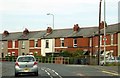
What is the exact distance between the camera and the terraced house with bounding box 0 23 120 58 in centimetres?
7469

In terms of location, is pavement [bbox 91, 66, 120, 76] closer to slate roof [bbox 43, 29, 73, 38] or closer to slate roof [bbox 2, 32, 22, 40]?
slate roof [bbox 43, 29, 73, 38]

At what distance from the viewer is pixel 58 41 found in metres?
91.4

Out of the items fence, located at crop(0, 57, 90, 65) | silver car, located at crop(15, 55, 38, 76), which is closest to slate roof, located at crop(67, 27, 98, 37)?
fence, located at crop(0, 57, 90, 65)

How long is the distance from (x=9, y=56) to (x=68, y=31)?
15934mm

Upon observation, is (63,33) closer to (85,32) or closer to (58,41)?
(58,41)

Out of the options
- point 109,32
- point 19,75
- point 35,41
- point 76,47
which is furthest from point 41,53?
point 19,75

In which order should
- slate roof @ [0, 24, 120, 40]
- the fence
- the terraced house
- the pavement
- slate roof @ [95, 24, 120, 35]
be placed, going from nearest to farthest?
1. the pavement
2. the fence
3. slate roof @ [95, 24, 120, 35]
4. the terraced house
5. slate roof @ [0, 24, 120, 40]

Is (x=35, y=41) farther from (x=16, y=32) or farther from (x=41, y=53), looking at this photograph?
(x=16, y=32)

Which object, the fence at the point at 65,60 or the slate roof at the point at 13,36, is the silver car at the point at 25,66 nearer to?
the fence at the point at 65,60

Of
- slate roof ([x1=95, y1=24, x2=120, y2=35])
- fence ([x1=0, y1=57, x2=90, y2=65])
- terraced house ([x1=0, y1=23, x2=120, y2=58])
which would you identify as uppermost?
slate roof ([x1=95, y1=24, x2=120, y2=35])

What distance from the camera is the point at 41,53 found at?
95.2m

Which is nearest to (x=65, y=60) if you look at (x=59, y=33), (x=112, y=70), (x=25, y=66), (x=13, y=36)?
(x=59, y=33)

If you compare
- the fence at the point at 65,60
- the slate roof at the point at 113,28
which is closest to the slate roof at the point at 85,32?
the slate roof at the point at 113,28

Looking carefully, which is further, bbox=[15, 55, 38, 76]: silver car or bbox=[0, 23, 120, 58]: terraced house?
bbox=[0, 23, 120, 58]: terraced house
